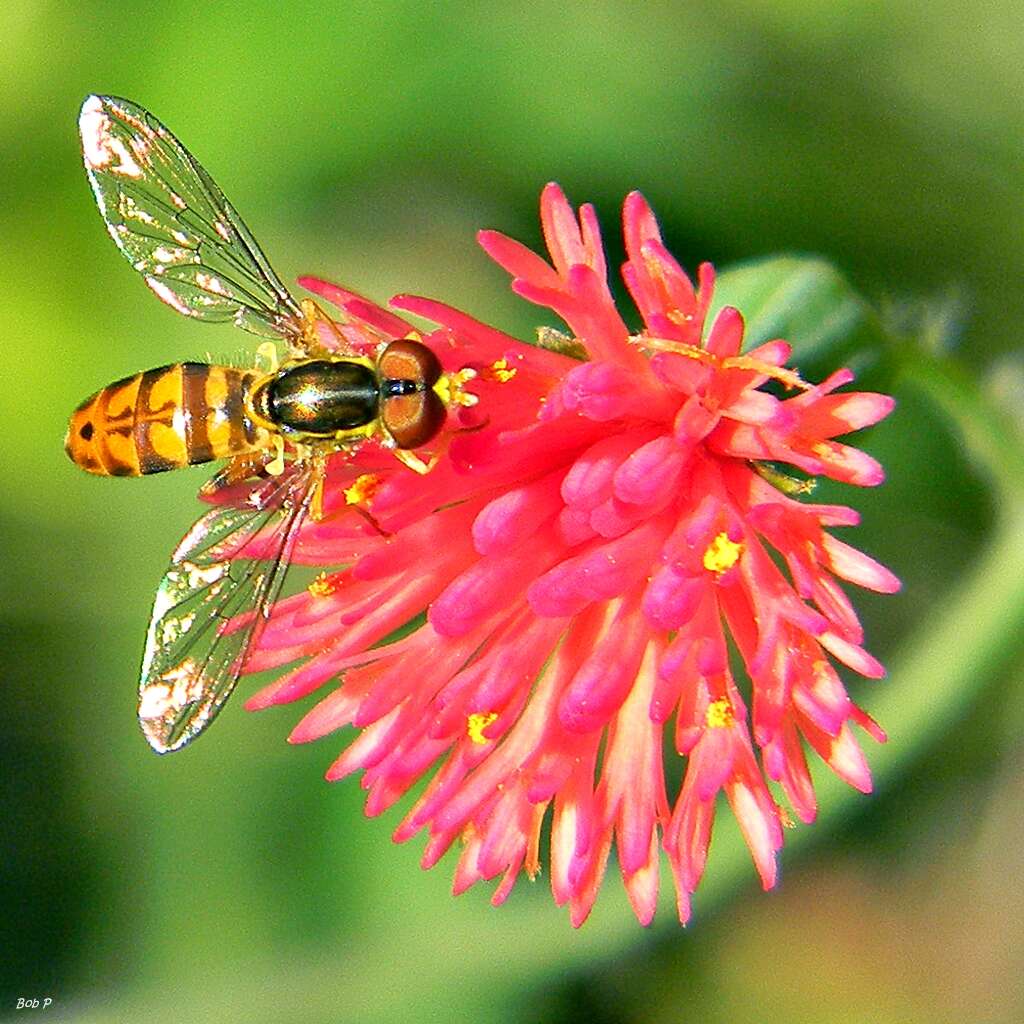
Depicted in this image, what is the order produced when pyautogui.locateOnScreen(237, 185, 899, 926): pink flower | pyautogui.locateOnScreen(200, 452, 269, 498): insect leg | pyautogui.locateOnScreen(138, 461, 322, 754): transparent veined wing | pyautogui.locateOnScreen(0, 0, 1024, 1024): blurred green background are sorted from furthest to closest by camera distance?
pyautogui.locateOnScreen(0, 0, 1024, 1024): blurred green background → pyautogui.locateOnScreen(200, 452, 269, 498): insect leg → pyautogui.locateOnScreen(138, 461, 322, 754): transparent veined wing → pyautogui.locateOnScreen(237, 185, 899, 926): pink flower

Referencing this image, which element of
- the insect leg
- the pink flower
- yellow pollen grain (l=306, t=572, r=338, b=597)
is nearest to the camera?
the pink flower

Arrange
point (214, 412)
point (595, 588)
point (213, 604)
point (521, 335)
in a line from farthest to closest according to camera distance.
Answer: point (521, 335), point (214, 412), point (213, 604), point (595, 588)

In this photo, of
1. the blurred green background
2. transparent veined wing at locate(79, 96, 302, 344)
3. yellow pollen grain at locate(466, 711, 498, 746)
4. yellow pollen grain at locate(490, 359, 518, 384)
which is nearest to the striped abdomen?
transparent veined wing at locate(79, 96, 302, 344)

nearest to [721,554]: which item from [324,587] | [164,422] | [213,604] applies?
[324,587]

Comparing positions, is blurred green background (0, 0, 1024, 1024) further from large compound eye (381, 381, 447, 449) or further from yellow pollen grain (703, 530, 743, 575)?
large compound eye (381, 381, 447, 449)

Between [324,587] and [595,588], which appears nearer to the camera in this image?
[595,588]

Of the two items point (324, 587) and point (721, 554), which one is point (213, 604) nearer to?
point (324, 587)

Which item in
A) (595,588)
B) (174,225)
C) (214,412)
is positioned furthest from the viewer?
(174,225)
